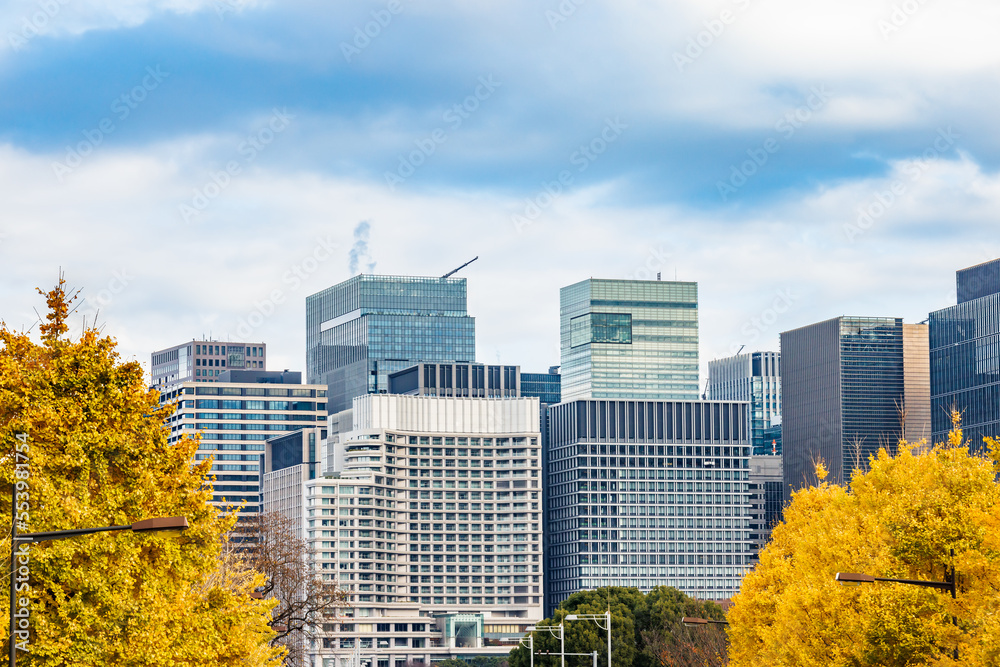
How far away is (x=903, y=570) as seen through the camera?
→ 133ft

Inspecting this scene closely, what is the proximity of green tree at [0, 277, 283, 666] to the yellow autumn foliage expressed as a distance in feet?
54.8

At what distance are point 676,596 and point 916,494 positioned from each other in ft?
219

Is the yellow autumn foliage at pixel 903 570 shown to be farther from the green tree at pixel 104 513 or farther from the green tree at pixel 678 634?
the green tree at pixel 678 634

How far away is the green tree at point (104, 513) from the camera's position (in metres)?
32.3

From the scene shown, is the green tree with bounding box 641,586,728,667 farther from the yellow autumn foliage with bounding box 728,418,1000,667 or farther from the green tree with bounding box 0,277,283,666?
the green tree with bounding box 0,277,283,666

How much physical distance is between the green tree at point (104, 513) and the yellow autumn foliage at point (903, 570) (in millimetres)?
16706

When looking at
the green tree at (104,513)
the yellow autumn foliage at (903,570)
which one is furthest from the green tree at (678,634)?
the green tree at (104,513)

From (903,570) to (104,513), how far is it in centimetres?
2117

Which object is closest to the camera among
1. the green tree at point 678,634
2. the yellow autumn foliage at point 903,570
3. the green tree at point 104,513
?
the green tree at point 104,513

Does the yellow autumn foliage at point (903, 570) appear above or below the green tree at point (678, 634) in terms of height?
above

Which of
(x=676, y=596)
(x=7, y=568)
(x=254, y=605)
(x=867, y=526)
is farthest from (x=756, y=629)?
(x=676, y=596)

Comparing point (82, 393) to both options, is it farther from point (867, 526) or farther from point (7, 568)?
point (867, 526)

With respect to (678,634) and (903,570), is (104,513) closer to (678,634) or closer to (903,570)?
(903,570)

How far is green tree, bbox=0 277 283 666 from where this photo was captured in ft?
106
